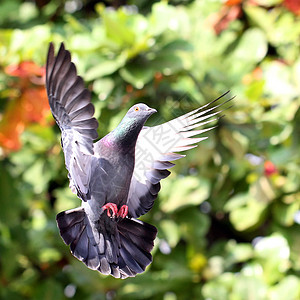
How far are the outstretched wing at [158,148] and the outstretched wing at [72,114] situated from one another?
0.03m

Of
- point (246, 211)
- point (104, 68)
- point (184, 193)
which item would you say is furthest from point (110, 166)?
point (246, 211)

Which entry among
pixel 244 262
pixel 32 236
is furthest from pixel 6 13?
pixel 244 262

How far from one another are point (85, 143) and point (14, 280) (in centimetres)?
135

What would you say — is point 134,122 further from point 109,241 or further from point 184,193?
point 184,193

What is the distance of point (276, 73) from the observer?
3.67 feet

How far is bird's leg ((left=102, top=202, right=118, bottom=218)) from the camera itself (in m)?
0.22

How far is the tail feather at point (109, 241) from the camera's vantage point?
227 millimetres

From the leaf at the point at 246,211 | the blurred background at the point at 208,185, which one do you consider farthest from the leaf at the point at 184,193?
the leaf at the point at 246,211

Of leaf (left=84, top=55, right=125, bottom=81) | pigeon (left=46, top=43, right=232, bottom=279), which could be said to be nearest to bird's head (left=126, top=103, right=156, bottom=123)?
pigeon (left=46, top=43, right=232, bottom=279)

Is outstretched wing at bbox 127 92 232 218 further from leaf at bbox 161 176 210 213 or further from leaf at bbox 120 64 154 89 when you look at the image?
leaf at bbox 161 176 210 213

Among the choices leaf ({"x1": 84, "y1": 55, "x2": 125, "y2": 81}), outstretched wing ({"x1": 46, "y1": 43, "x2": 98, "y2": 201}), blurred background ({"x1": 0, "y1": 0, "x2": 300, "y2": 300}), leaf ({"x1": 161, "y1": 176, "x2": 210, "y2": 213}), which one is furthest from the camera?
leaf ({"x1": 161, "y1": 176, "x2": 210, "y2": 213})

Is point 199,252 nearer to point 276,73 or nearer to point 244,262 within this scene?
point 244,262

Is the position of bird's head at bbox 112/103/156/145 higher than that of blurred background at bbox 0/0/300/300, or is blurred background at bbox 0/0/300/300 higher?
bird's head at bbox 112/103/156/145

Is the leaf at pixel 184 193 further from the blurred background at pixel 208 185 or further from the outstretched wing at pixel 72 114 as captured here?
the outstretched wing at pixel 72 114
